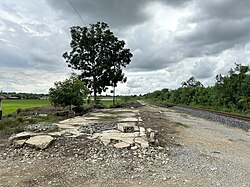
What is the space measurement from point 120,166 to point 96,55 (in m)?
26.1

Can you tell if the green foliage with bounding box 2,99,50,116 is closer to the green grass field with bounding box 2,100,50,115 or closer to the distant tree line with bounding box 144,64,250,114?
the green grass field with bounding box 2,100,50,115

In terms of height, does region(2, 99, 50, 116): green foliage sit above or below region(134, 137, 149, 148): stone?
above

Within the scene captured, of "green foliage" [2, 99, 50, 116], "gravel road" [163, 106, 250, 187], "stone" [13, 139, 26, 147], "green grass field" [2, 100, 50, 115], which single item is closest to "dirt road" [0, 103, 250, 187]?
"gravel road" [163, 106, 250, 187]

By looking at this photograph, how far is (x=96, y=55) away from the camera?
99.2ft

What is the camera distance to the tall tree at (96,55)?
2922cm

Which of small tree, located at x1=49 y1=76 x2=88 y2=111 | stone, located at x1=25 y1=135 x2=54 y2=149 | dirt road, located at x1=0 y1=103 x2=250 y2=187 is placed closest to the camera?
dirt road, located at x1=0 y1=103 x2=250 y2=187

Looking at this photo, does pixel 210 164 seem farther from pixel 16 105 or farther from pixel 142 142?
pixel 16 105

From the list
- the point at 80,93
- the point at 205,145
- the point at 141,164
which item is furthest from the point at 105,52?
the point at 141,164

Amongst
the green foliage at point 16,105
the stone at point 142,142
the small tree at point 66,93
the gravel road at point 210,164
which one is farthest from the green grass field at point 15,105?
the gravel road at point 210,164

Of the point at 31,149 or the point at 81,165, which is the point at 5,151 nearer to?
the point at 31,149

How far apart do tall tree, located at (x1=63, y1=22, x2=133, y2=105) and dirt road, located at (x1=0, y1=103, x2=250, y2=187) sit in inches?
878

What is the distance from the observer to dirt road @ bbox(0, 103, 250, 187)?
4.47 m

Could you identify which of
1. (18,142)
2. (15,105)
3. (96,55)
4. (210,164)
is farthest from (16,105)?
(210,164)

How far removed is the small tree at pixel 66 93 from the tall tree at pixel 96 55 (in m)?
12.6
